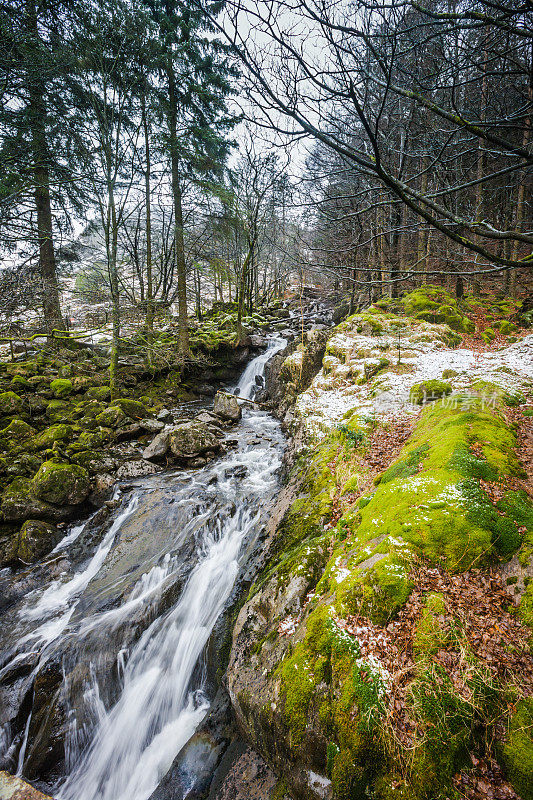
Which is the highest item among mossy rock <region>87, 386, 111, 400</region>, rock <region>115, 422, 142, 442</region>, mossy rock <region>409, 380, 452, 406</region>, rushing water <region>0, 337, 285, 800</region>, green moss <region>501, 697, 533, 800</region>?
mossy rock <region>409, 380, 452, 406</region>

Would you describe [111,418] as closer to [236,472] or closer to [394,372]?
[236,472]

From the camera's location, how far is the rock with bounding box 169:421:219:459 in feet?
27.9

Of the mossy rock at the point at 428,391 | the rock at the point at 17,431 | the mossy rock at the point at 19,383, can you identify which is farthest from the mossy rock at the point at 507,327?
the mossy rock at the point at 19,383

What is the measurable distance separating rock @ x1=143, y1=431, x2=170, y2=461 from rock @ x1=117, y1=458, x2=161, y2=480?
20 centimetres

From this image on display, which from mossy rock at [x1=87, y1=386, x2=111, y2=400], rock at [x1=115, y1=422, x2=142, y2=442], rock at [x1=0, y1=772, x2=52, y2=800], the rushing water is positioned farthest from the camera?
mossy rock at [x1=87, y1=386, x2=111, y2=400]

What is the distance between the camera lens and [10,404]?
8.34 meters

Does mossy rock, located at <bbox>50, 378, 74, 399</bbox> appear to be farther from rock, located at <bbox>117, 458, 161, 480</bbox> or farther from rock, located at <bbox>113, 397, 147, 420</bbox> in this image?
rock, located at <bbox>117, 458, 161, 480</bbox>

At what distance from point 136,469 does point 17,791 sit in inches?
233

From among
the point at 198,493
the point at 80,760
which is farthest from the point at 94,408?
the point at 80,760

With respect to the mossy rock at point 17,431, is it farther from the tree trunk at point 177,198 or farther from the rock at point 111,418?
the tree trunk at point 177,198

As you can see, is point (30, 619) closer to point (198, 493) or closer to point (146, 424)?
point (198, 493)

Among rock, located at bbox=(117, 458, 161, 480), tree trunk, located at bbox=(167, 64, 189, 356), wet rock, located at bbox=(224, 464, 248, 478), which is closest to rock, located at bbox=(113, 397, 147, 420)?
rock, located at bbox=(117, 458, 161, 480)

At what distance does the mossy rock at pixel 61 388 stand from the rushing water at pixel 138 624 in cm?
439

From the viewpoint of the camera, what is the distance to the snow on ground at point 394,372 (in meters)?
6.45
